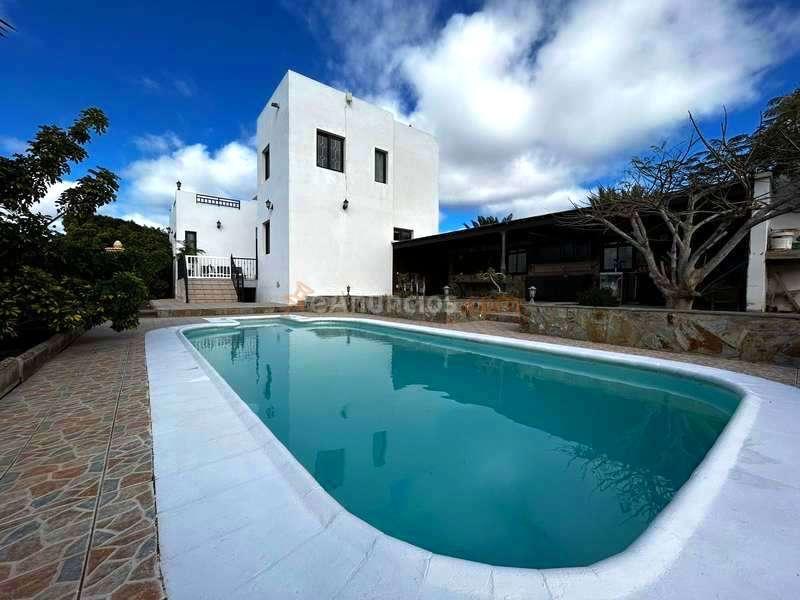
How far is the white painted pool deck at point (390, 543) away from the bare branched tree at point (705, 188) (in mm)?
5015

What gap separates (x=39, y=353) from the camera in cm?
421

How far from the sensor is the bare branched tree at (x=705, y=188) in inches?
228

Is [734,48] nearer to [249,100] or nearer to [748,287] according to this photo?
[748,287]

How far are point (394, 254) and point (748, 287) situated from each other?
36.1 ft

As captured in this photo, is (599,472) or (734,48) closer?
(599,472)

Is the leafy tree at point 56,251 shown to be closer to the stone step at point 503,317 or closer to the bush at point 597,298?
the stone step at point 503,317

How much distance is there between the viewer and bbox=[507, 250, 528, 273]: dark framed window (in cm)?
1321

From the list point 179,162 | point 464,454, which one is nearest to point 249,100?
point 179,162

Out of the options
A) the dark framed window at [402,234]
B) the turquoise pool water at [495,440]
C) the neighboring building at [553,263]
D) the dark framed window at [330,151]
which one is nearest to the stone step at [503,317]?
the neighboring building at [553,263]

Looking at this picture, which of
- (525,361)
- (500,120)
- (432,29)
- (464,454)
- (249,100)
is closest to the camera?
(464,454)

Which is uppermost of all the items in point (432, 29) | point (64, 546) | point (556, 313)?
point (432, 29)

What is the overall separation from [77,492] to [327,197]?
38.6 ft

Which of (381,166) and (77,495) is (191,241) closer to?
(381,166)

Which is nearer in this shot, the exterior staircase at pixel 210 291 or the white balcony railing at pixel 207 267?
the exterior staircase at pixel 210 291
